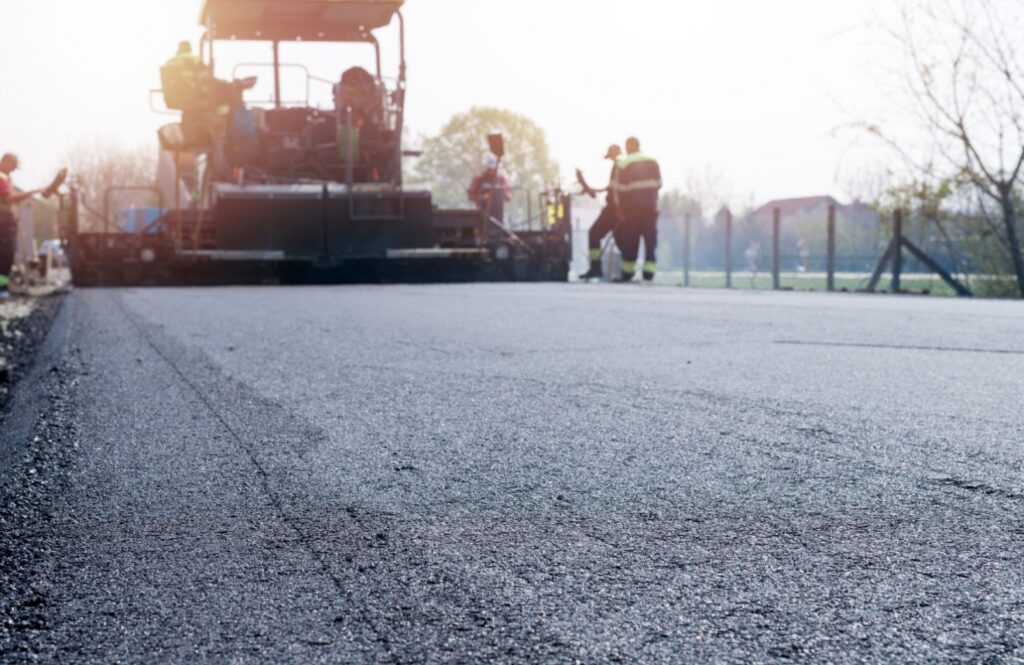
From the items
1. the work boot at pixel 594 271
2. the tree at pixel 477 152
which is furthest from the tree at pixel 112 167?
the work boot at pixel 594 271

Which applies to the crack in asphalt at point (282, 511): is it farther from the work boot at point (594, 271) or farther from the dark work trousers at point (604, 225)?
the work boot at point (594, 271)

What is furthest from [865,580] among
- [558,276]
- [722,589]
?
[558,276]

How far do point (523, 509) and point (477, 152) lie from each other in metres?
51.7

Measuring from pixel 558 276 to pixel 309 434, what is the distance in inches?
558

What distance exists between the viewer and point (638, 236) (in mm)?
17000

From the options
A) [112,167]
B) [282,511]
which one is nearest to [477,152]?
[112,167]

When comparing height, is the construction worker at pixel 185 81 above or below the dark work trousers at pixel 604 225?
above

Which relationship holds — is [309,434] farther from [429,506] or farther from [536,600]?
[536,600]

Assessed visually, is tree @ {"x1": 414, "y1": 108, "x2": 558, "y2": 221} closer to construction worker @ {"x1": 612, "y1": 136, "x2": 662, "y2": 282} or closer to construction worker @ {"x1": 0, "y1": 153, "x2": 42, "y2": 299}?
construction worker @ {"x1": 612, "y1": 136, "x2": 662, "y2": 282}

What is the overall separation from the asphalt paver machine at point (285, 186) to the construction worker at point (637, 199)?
2.50 metres

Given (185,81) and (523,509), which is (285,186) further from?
(523,509)

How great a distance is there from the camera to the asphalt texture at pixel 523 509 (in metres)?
1.83

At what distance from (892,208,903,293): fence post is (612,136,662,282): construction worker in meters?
3.13

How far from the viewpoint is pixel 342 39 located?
15422 mm
